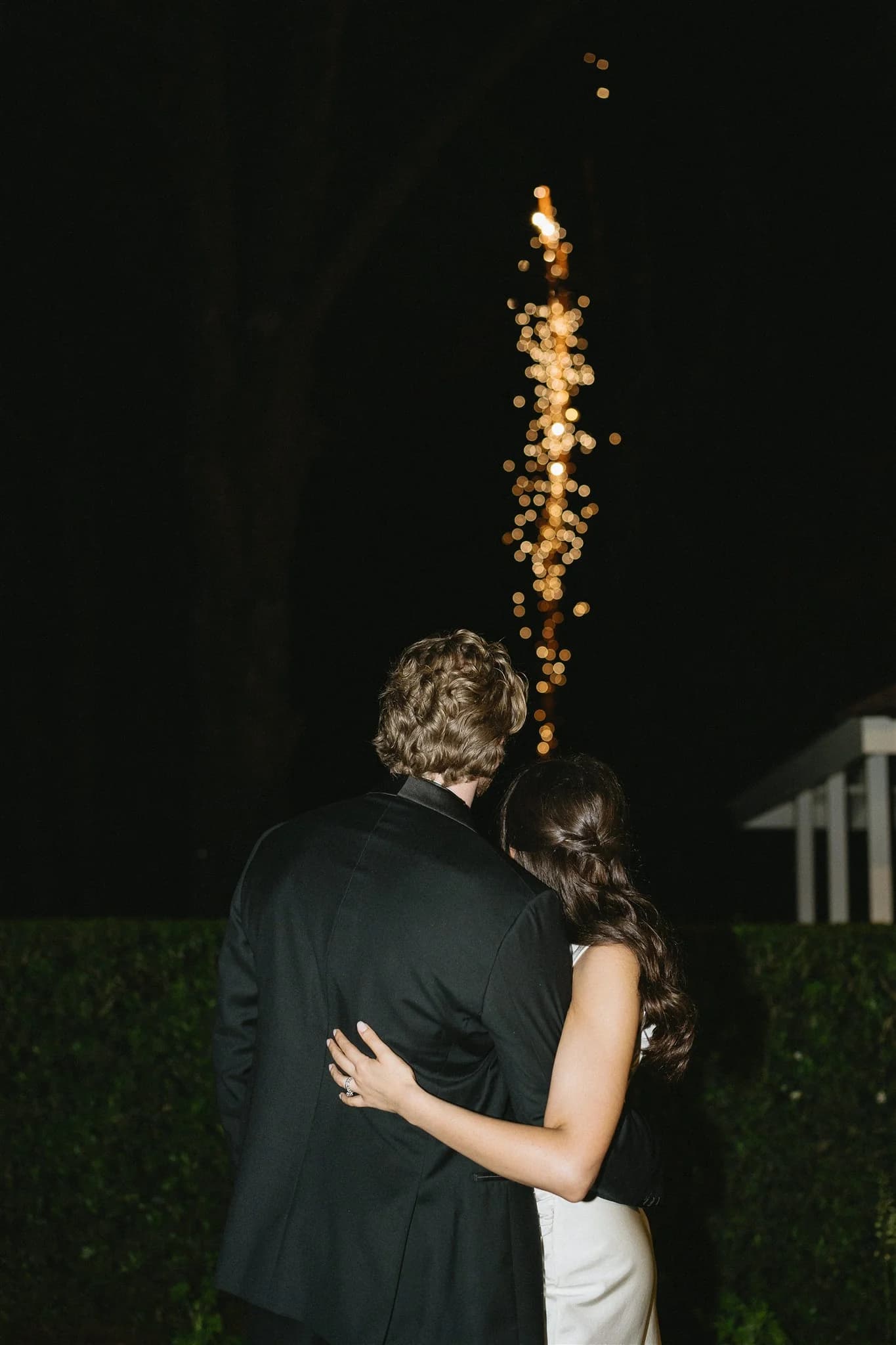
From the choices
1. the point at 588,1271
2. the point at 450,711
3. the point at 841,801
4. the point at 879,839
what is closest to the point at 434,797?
the point at 450,711

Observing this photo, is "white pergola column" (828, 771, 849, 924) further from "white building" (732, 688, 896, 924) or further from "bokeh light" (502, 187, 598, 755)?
"bokeh light" (502, 187, 598, 755)

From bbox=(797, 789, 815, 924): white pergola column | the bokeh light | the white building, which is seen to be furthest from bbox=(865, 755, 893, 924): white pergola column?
the bokeh light

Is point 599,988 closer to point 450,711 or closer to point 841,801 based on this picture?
point 450,711

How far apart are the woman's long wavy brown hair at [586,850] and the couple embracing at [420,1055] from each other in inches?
4.5

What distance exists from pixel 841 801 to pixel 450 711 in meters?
7.21

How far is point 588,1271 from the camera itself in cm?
279

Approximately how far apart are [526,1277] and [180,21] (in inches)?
318

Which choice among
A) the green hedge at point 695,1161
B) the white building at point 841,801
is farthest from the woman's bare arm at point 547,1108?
the white building at point 841,801

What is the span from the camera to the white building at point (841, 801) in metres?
7.43

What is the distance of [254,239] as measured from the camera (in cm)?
841

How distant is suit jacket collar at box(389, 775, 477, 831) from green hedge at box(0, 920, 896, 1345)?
2703 millimetres

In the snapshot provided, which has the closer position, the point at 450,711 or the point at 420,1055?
the point at 420,1055

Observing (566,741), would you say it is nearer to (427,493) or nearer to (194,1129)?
(427,493)

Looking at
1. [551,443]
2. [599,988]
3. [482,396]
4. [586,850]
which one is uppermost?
[482,396]
